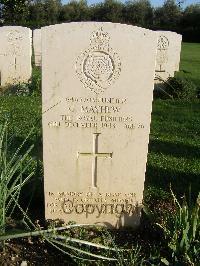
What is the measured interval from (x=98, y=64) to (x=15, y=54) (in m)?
7.46

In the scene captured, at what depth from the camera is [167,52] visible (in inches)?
429

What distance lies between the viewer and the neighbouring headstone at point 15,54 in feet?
33.5

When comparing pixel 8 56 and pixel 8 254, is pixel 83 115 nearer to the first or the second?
pixel 8 254

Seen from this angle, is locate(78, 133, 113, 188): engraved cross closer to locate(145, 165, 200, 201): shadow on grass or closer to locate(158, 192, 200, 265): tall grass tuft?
locate(158, 192, 200, 265): tall grass tuft

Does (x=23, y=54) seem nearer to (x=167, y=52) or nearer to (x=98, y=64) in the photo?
(x=167, y=52)

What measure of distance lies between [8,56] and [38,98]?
1629mm

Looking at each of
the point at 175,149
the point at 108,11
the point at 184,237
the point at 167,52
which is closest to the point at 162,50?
the point at 167,52

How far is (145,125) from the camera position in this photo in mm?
3514

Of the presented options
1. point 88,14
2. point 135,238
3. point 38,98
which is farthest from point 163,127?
point 88,14

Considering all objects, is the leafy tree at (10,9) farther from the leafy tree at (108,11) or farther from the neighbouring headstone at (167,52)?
the leafy tree at (108,11)

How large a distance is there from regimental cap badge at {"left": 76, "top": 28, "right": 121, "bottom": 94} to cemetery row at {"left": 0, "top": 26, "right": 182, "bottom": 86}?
719cm

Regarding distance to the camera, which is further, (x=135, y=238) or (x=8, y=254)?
(x=135, y=238)

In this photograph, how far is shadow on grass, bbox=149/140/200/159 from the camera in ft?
19.7

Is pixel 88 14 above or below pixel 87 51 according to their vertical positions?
above
